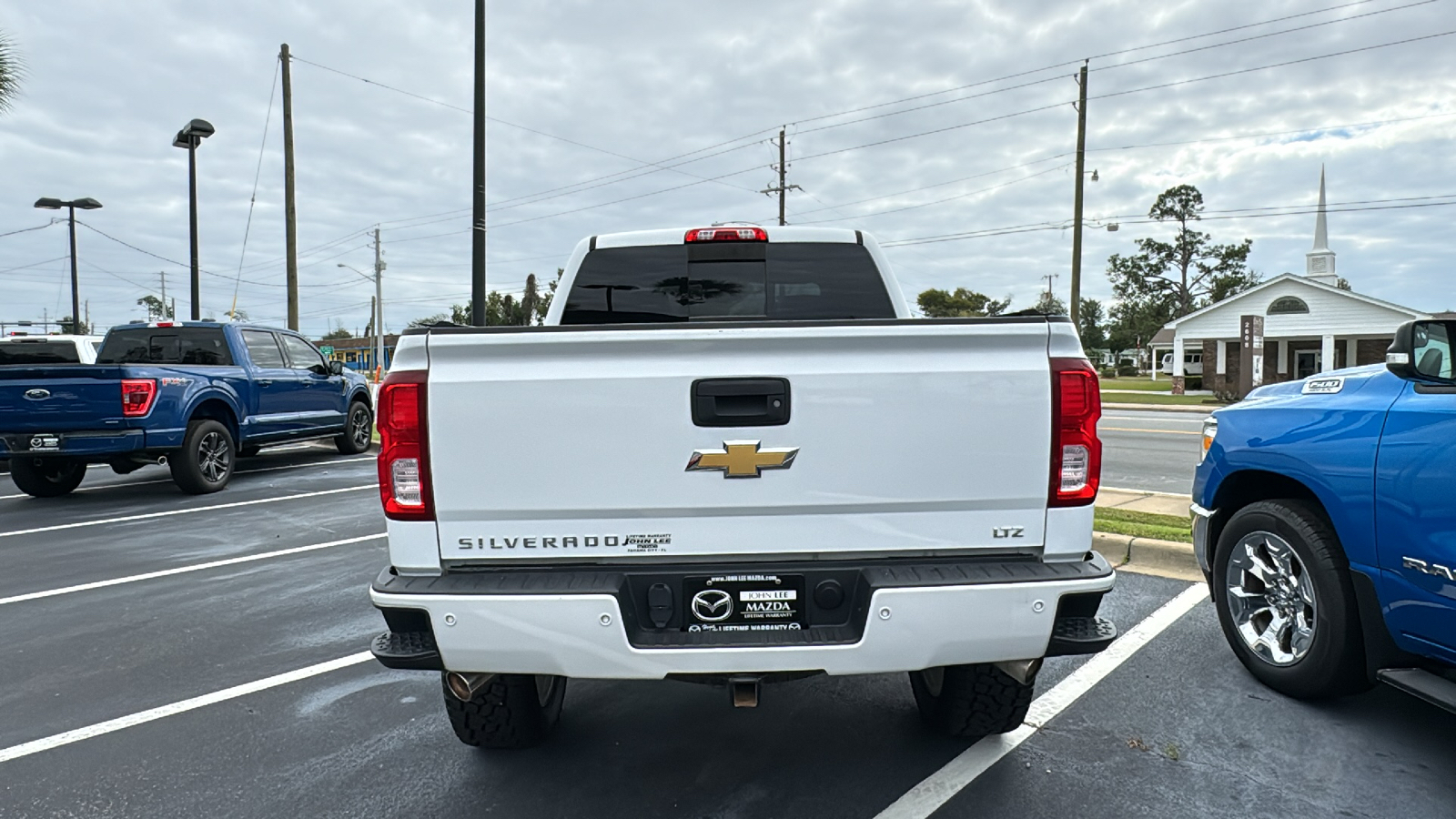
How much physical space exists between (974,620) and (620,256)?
288 cm

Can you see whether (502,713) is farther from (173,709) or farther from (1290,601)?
(1290,601)

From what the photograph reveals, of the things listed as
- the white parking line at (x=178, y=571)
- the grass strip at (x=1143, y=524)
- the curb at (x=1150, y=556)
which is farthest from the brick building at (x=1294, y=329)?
the white parking line at (x=178, y=571)

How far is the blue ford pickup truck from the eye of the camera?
872cm

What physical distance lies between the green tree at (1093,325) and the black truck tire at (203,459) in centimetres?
9156

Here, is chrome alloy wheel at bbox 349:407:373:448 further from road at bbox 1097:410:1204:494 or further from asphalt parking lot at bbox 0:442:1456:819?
road at bbox 1097:410:1204:494

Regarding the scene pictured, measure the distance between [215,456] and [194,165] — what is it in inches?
584

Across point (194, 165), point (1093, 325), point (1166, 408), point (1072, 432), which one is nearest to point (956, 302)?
point (1093, 325)

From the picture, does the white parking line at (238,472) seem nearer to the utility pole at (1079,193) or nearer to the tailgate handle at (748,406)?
the tailgate handle at (748,406)

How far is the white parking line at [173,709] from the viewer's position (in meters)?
3.37

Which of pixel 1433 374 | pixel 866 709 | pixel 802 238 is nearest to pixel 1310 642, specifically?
pixel 1433 374

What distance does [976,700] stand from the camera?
310 cm

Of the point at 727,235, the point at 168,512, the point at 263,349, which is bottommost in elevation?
the point at 168,512

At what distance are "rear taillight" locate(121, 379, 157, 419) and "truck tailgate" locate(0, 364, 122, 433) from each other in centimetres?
6

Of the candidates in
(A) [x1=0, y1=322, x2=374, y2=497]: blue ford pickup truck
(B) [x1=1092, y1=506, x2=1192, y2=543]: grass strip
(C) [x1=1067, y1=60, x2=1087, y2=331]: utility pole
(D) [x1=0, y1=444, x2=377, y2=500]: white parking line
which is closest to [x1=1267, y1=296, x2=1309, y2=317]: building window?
(C) [x1=1067, y1=60, x2=1087, y2=331]: utility pole
